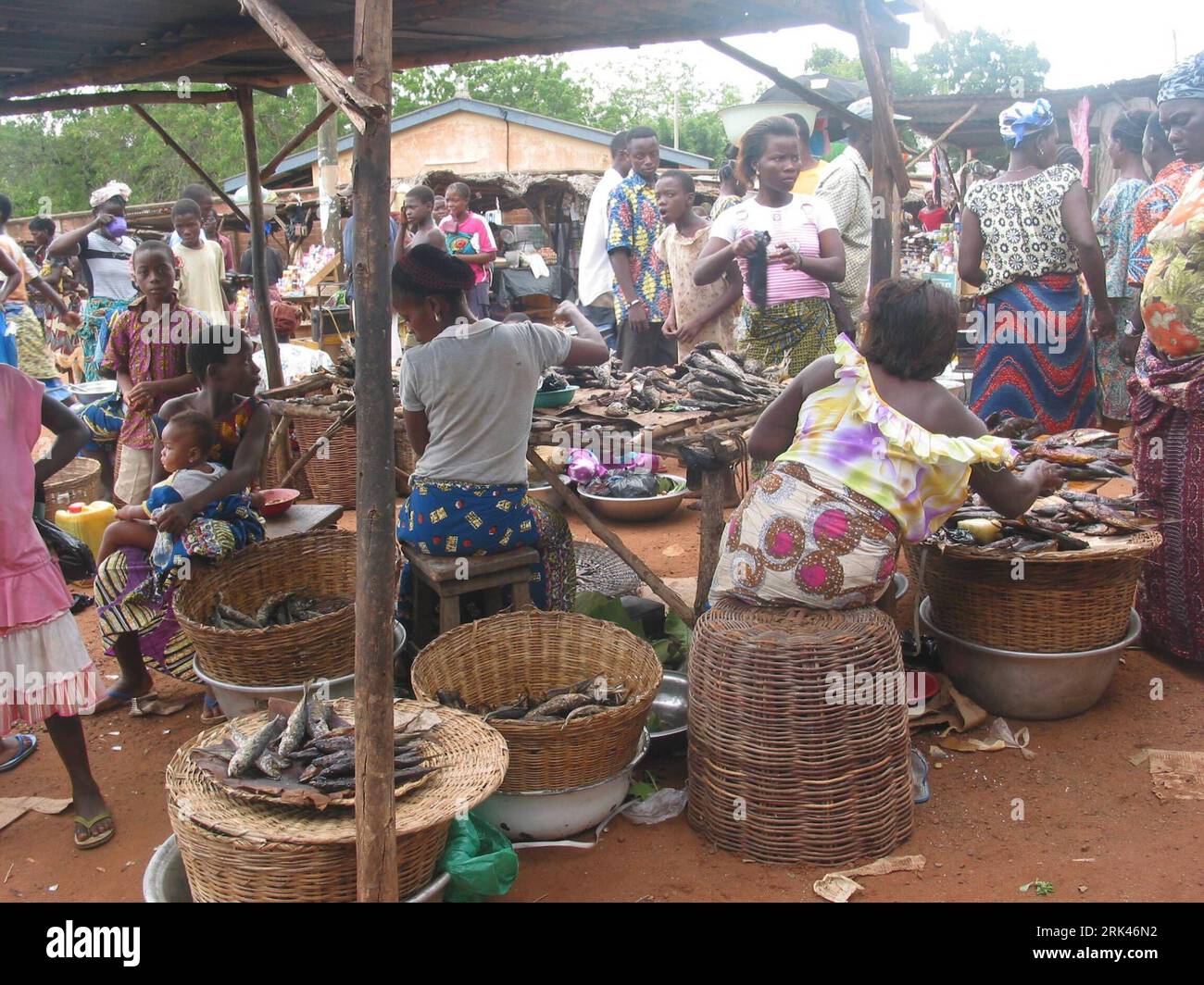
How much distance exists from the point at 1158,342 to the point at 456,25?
11.2ft

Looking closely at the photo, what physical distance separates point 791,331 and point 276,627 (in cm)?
314

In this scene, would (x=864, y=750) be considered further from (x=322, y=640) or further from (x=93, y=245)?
(x=93, y=245)

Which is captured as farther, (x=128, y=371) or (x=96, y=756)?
(x=128, y=371)

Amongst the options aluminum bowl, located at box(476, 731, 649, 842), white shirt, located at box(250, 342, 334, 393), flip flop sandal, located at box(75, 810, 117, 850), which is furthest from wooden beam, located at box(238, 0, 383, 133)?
white shirt, located at box(250, 342, 334, 393)

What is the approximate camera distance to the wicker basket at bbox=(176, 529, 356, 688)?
3488 mm

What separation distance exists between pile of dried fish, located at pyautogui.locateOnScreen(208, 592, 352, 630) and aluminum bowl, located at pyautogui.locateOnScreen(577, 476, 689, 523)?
8.92 ft

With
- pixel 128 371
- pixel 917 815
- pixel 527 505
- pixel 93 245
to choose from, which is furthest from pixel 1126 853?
pixel 93 245

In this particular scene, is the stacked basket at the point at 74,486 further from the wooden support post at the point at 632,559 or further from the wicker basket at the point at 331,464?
the wooden support post at the point at 632,559

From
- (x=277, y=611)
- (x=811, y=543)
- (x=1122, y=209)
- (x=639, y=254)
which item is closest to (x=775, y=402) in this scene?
(x=811, y=543)

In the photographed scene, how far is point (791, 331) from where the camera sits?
5238mm

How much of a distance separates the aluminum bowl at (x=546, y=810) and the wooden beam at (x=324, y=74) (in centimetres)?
208

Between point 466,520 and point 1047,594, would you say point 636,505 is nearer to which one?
point 466,520
